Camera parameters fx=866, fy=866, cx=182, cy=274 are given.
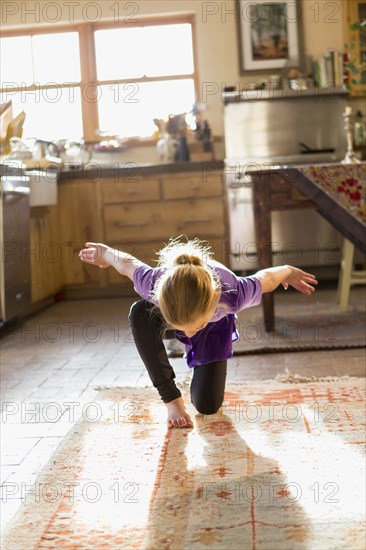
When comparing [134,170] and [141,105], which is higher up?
[141,105]

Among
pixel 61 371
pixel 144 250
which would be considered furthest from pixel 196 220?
pixel 61 371

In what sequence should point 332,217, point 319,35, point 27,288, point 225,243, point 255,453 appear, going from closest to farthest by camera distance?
point 255,453, point 332,217, point 27,288, point 225,243, point 319,35

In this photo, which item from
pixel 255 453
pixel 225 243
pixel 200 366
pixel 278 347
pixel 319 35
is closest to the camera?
pixel 255 453

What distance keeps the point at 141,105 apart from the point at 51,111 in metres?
0.71

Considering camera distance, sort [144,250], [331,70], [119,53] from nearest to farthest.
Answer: [144,250] < [331,70] < [119,53]

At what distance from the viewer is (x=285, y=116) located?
20.3 feet

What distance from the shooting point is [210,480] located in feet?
6.88

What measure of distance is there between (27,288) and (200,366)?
2637 millimetres

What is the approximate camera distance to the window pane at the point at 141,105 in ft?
22.2

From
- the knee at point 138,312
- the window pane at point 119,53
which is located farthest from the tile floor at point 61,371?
the window pane at point 119,53

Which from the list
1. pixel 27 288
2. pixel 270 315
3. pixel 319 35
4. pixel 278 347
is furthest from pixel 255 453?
pixel 319 35

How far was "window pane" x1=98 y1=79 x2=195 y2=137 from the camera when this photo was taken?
22.2 feet

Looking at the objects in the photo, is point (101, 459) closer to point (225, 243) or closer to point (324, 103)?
point (225, 243)

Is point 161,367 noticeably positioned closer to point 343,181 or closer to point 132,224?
point 343,181
